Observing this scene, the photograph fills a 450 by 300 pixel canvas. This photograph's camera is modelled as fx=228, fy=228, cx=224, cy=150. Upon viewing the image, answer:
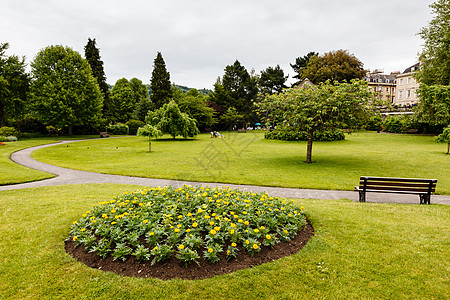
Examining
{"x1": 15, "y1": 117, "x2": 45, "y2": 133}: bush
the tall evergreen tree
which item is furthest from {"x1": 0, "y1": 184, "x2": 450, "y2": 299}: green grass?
the tall evergreen tree

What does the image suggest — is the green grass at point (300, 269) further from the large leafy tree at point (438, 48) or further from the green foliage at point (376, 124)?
the green foliage at point (376, 124)

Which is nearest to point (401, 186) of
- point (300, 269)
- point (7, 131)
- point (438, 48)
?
point (300, 269)

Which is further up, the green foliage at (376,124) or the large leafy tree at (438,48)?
the large leafy tree at (438,48)

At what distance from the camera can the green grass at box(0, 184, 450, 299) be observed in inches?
122

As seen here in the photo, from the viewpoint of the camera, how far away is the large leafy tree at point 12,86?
103 ft

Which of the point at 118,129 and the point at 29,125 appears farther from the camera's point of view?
the point at 118,129

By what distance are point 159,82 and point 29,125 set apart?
26.0m

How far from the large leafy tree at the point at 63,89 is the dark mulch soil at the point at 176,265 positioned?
3379cm

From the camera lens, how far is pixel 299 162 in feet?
49.9

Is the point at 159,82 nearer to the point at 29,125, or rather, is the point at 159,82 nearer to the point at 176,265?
the point at 29,125

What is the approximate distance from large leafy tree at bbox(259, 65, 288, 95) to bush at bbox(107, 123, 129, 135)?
1568 inches

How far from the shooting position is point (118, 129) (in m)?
43.9

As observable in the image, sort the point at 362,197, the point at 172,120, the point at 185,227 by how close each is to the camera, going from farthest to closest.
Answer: the point at 172,120 < the point at 362,197 < the point at 185,227

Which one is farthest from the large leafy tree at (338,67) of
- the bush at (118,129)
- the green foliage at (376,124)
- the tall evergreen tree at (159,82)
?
the bush at (118,129)
